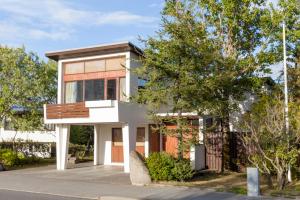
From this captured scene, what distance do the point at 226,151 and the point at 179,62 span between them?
236 inches

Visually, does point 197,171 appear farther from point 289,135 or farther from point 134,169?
point 289,135

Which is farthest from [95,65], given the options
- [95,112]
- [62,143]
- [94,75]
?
[62,143]

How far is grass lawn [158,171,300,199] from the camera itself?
15219mm

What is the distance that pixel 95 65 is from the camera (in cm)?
2414

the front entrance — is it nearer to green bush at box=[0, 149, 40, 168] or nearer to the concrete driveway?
the concrete driveway

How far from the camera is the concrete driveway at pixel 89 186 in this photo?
49.8 feet

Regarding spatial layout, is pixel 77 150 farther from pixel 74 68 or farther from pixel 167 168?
pixel 167 168

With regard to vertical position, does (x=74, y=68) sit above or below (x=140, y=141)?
above

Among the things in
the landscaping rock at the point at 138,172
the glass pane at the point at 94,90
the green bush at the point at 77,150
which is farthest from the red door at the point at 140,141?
the landscaping rock at the point at 138,172

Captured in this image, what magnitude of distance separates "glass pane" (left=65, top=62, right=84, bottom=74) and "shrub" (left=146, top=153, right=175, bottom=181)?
8.54 m

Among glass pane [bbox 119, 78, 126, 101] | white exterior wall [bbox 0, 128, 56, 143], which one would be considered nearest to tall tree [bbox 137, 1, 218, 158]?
glass pane [bbox 119, 78, 126, 101]

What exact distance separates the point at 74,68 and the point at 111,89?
2.69m

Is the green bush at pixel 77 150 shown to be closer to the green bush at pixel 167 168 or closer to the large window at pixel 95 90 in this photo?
the large window at pixel 95 90

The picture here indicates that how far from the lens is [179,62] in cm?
1838
